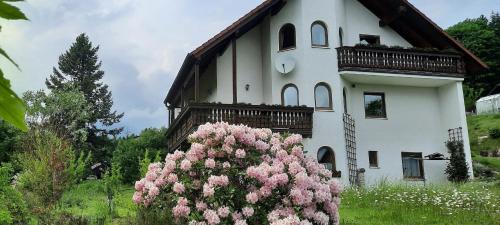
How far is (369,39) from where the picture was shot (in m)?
25.8

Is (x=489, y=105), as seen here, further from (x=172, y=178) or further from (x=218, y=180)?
(x=218, y=180)

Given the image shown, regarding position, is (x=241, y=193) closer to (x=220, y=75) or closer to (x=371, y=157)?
(x=220, y=75)

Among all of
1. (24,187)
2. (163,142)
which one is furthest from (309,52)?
(24,187)

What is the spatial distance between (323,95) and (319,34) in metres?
2.46

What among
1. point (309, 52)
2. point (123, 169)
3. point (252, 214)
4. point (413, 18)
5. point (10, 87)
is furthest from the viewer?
point (123, 169)

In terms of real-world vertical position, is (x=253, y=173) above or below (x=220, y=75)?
below

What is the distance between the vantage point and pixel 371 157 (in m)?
24.6

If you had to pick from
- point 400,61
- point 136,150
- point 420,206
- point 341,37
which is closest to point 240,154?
point 420,206

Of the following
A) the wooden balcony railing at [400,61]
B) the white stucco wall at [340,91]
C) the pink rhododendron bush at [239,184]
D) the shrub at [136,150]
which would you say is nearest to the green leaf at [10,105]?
the pink rhododendron bush at [239,184]

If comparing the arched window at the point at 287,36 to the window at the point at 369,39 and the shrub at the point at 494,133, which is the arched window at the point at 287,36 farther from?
the shrub at the point at 494,133

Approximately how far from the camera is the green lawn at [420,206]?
14000 mm

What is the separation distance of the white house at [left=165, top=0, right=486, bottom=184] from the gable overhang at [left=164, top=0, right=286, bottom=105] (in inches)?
2.1

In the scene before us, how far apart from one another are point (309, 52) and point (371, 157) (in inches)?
200

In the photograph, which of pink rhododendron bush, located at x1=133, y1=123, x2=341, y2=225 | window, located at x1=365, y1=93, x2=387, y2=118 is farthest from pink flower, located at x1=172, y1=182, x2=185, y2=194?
window, located at x1=365, y1=93, x2=387, y2=118
